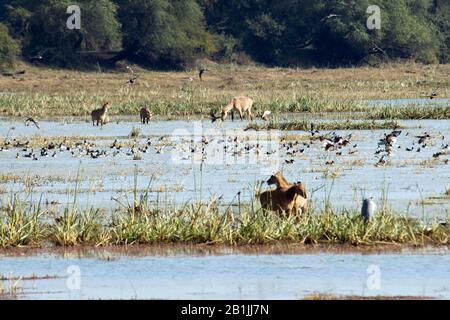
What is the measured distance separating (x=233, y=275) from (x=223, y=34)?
194 ft

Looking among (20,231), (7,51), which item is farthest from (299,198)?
(7,51)

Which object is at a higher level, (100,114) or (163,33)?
(163,33)

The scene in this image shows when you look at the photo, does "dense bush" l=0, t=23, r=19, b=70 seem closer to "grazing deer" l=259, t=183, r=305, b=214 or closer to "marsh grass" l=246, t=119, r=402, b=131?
"marsh grass" l=246, t=119, r=402, b=131

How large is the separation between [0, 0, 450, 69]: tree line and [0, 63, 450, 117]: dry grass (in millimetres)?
2553

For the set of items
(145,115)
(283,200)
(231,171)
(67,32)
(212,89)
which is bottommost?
(212,89)

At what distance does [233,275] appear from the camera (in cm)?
1209

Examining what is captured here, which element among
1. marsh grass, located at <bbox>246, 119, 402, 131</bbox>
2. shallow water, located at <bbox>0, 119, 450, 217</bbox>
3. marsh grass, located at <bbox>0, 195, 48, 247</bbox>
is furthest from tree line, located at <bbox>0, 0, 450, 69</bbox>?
marsh grass, located at <bbox>0, 195, 48, 247</bbox>

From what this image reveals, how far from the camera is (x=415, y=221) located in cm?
1435

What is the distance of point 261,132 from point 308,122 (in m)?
2.14

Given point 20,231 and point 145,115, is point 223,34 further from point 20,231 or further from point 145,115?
point 20,231

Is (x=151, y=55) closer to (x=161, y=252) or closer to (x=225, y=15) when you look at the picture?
(x=225, y=15)
